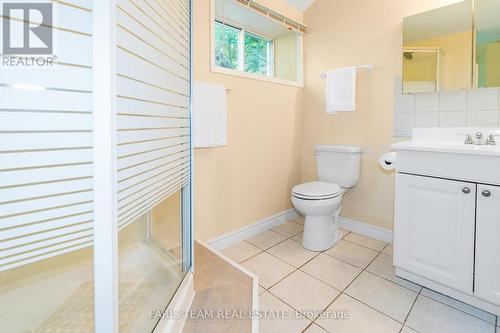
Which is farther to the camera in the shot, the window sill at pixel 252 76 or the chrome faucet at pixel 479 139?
the window sill at pixel 252 76

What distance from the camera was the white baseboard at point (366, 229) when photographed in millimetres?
2084

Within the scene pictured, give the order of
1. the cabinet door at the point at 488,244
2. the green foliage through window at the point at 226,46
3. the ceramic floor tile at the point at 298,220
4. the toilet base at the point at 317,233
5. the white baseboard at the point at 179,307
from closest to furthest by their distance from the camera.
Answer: the white baseboard at the point at 179,307 < the cabinet door at the point at 488,244 < the toilet base at the point at 317,233 < the green foliage through window at the point at 226,46 < the ceramic floor tile at the point at 298,220

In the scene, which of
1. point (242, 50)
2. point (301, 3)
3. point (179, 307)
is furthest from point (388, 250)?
point (301, 3)

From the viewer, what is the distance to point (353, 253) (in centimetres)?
191

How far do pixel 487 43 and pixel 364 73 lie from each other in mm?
748

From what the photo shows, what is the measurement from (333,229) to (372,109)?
1.03 meters

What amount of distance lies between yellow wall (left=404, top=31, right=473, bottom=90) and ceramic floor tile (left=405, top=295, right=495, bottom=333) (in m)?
1.36

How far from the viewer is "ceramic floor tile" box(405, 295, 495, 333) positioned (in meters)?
1.18

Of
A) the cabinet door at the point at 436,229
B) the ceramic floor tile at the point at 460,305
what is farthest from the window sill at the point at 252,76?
the ceramic floor tile at the point at 460,305

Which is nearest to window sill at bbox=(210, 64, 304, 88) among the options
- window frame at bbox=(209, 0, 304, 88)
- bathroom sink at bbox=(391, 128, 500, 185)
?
window frame at bbox=(209, 0, 304, 88)

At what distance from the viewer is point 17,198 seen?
1.82 feet

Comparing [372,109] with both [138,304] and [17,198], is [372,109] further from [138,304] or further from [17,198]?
[17,198]

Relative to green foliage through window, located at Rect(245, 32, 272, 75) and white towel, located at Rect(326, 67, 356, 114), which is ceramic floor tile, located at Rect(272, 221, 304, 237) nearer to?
white towel, located at Rect(326, 67, 356, 114)

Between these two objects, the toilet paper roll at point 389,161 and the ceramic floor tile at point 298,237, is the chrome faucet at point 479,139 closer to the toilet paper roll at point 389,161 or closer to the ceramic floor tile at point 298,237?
the toilet paper roll at point 389,161
